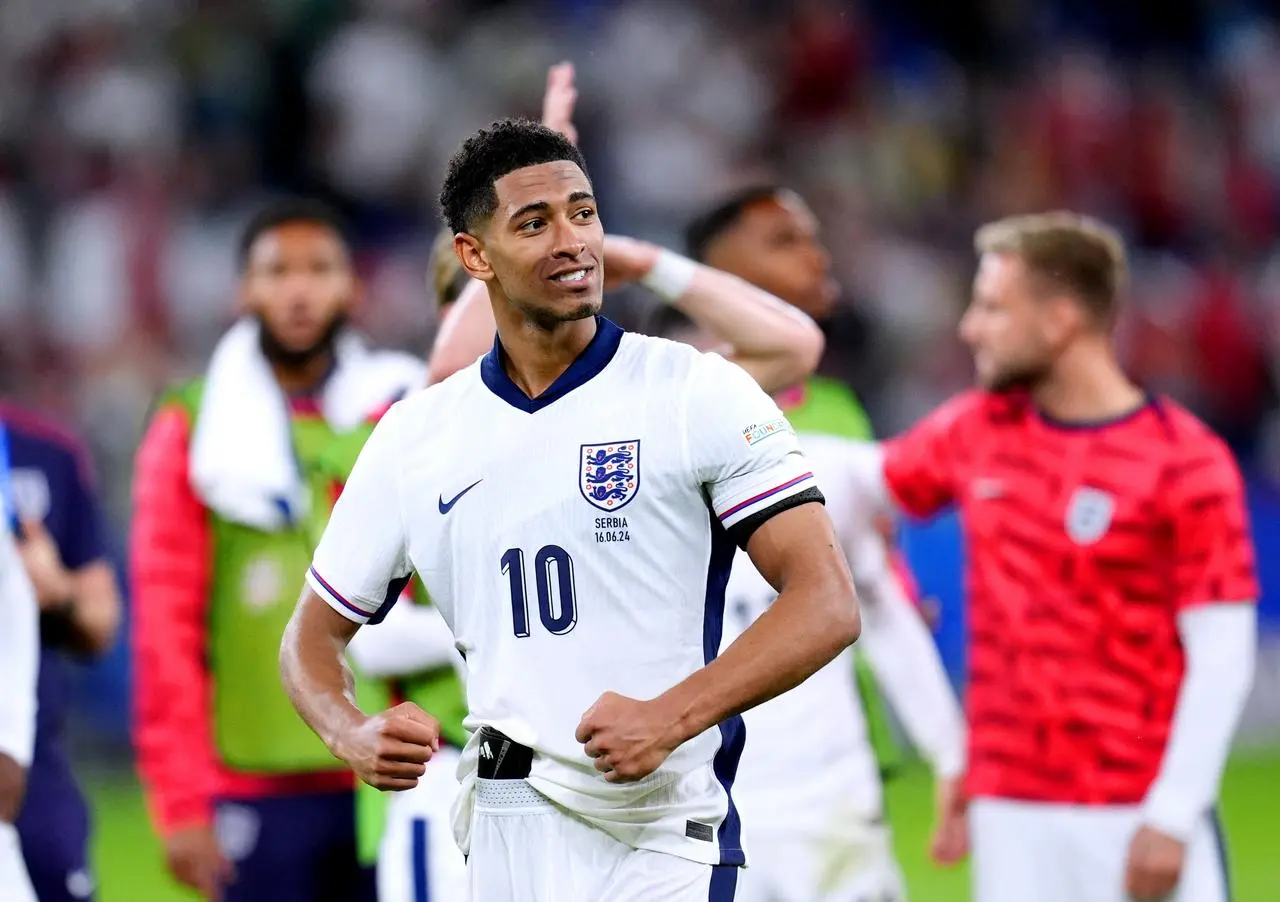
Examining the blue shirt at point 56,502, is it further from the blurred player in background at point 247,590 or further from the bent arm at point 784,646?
the bent arm at point 784,646

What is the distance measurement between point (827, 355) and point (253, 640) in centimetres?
817

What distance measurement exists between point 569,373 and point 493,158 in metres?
A: 0.43

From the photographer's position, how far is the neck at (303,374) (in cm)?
688

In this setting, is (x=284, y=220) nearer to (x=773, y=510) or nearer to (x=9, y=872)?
(x=9, y=872)

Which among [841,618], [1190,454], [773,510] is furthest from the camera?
[1190,454]

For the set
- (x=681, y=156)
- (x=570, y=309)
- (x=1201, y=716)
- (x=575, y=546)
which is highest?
(x=681, y=156)

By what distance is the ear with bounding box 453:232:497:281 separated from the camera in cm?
408

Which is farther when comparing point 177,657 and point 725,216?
point 177,657

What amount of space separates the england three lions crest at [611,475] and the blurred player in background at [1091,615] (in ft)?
7.22

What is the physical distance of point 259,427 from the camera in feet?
21.8

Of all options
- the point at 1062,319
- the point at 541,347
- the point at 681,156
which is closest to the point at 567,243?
the point at 541,347

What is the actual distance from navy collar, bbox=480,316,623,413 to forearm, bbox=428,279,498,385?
0.63m

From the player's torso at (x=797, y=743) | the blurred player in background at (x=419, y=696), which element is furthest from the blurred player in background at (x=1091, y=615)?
the blurred player in background at (x=419, y=696)

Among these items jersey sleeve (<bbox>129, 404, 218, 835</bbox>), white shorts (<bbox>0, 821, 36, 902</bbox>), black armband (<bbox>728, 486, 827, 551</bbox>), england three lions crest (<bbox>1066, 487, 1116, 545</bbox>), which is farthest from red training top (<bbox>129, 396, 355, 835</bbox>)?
black armband (<bbox>728, 486, 827, 551</bbox>)
